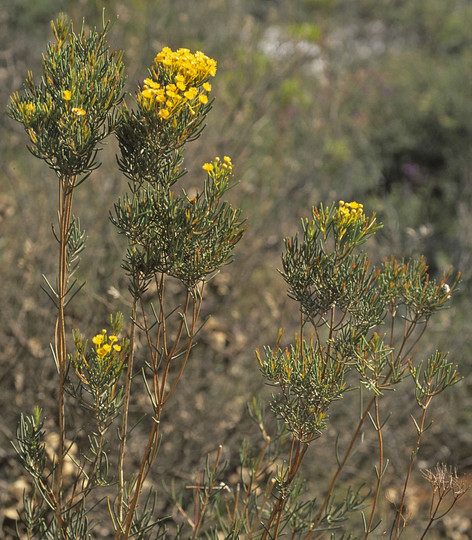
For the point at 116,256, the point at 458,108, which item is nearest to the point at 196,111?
the point at 116,256

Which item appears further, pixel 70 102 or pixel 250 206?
pixel 250 206

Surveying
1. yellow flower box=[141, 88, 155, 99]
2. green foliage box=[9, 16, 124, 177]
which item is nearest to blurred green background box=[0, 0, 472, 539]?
green foliage box=[9, 16, 124, 177]

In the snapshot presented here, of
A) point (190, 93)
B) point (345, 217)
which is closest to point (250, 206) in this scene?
point (345, 217)

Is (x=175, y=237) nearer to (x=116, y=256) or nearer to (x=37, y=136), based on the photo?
(x=37, y=136)

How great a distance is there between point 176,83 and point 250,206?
3.61m

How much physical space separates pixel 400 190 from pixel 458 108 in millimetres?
1190

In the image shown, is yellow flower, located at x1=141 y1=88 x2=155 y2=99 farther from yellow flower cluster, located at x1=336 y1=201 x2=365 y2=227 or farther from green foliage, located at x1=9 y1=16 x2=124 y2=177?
yellow flower cluster, located at x1=336 y1=201 x2=365 y2=227

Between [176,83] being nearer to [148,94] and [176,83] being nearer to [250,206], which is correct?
[148,94]

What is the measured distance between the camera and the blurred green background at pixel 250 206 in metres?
3.21

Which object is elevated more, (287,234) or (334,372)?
(334,372)

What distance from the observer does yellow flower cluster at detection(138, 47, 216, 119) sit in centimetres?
130

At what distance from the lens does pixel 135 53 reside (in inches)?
196

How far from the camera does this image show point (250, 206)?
4934 mm

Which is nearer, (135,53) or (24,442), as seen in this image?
(24,442)
